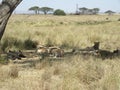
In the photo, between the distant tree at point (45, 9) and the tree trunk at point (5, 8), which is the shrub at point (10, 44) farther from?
the distant tree at point (45, 9)

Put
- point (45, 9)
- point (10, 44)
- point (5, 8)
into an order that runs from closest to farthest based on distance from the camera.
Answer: point (5, 8), point (10, 44), point (45, 9)

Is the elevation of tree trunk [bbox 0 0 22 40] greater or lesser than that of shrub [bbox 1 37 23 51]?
greater

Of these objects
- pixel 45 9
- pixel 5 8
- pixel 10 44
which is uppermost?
pixel 5 8

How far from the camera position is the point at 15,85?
31.1 feet

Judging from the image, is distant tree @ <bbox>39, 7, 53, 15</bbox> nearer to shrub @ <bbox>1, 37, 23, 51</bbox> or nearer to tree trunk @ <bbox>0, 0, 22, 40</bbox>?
shrub @ <bbox>1, 37, 23, 51</bbox>

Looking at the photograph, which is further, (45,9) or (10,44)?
(45,9)

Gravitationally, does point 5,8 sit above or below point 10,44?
above

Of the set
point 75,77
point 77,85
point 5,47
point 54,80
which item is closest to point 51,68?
point 54,80

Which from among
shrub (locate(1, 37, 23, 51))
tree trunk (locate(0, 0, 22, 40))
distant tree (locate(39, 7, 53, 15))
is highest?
tree trunk (locate(0, 0, 22, 40))

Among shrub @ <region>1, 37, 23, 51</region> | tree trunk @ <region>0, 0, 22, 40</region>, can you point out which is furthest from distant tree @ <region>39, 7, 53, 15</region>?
tree trunk @ <region>0, 0, 22, 40</region>

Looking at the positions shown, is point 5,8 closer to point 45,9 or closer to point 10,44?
point 10,44

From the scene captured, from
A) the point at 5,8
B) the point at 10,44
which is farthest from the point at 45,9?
the point at 5,8

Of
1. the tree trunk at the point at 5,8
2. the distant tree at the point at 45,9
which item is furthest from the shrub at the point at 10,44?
the distant tree at the point at 45,9

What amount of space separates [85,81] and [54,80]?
99cm
